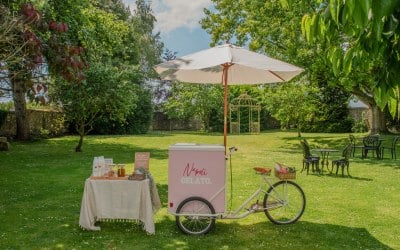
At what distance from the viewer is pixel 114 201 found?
5914mm

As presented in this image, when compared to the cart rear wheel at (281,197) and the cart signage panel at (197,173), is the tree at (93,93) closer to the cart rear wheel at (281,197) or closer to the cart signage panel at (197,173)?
the cart signage panel at (197,173)

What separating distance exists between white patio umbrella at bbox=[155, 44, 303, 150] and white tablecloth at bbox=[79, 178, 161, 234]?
185cm

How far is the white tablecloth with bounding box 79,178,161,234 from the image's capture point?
5.84 metres

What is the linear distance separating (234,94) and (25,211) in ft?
107

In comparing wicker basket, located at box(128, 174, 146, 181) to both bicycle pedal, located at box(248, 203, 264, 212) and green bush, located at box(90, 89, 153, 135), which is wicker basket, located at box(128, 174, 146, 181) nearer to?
bicycle pedal, located at box(248, 203, 264, 212)

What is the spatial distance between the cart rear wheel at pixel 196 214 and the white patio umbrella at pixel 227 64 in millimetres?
1902

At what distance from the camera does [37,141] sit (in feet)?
76.1

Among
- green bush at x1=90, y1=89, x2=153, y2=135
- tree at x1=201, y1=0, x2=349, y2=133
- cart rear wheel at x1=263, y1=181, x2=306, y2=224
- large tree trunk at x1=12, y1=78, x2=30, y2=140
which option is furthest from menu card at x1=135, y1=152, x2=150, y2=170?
green bush at x1=90, y1=89, x2=153, y2=135

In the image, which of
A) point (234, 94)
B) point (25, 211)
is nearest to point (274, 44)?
point (25, 211)

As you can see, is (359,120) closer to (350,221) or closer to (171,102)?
(171,102)

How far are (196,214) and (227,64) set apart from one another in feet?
8.34

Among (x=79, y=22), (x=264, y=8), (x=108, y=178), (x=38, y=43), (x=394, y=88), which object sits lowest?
(x=108, y=178)

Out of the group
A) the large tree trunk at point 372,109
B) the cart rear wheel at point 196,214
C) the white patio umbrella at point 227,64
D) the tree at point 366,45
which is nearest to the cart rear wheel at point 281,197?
the cart rear wheel at point 196,214

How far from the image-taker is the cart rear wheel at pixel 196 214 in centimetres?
568
